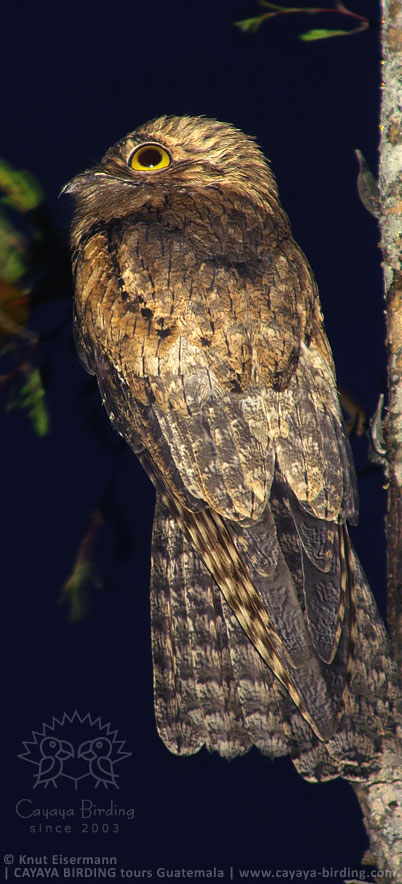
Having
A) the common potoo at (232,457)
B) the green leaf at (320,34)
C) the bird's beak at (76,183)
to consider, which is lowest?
the common potoo at (232,457)

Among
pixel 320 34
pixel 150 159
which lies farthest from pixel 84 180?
pixel 320 34

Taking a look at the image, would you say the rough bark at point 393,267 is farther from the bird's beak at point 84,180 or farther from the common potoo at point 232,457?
the bird's beak at point 84,180

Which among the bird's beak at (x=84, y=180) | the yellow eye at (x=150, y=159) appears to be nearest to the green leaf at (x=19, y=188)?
the bird's beak at (x=84, y=180)

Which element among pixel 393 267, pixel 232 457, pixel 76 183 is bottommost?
pixel 232 457

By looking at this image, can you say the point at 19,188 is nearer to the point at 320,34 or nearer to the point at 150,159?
the point at 150,159

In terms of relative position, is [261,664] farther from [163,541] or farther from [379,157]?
[379,157]

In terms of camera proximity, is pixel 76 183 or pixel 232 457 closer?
pixel 232 457

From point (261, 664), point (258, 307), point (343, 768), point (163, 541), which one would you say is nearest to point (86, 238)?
point (258, 307)

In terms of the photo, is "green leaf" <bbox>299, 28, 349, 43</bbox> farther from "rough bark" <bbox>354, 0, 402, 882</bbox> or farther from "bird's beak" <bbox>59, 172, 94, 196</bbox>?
"bird's beak" <bbox>59, 172, 94, 196</bbox>
